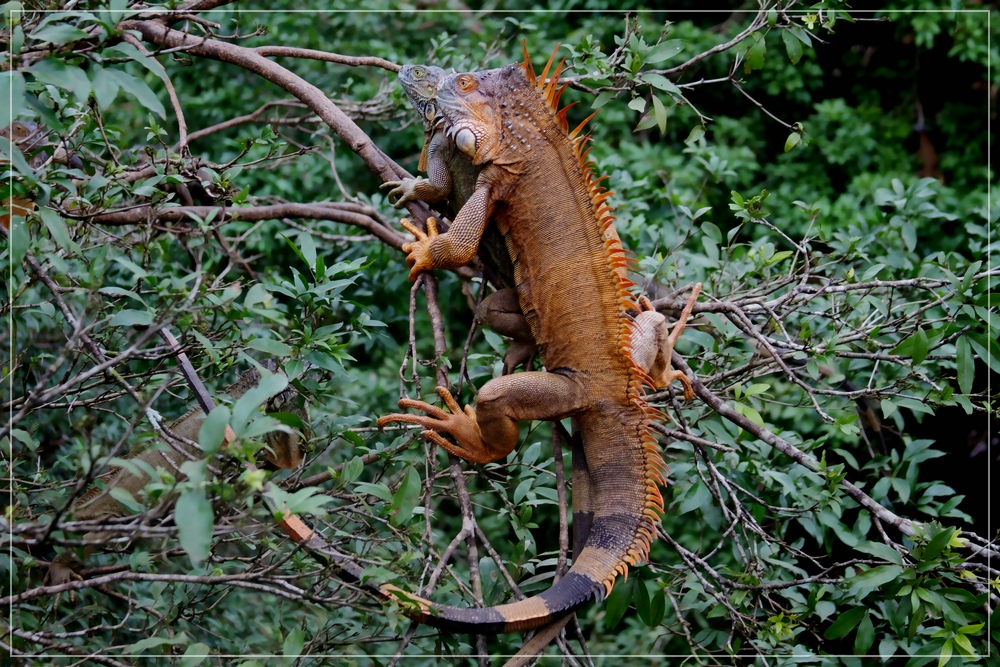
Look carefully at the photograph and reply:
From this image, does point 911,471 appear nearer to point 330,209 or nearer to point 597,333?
point 597,333

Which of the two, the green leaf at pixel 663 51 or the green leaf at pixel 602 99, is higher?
the green leaf at pixel 663 51

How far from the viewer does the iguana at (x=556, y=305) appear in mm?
3107

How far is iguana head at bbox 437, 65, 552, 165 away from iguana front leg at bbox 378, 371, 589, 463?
0.90 m

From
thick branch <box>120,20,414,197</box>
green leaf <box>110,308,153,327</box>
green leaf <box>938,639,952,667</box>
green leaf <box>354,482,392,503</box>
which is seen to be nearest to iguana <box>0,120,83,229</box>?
green leaf <box>110,308,153,327</box>

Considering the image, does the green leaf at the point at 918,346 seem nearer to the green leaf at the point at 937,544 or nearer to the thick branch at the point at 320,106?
the green leaf at the point at 937,544

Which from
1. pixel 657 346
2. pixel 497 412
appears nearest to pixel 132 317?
pixel 497 412

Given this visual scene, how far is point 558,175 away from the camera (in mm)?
3338

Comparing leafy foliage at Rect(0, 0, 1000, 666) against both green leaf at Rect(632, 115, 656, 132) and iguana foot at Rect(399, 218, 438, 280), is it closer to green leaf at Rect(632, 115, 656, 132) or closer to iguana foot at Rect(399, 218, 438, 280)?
green leaf at Rect(632, 115, 656, 132)

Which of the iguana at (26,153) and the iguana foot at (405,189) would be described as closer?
the iguana at (26,153)

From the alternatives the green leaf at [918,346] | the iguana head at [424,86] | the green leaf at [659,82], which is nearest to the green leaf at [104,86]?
the iguana head at [424,86]

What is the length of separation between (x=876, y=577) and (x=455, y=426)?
62.0 inches

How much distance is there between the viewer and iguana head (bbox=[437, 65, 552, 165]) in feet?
11.0

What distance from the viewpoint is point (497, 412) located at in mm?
3098

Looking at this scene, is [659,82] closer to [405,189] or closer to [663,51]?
[663,51]
